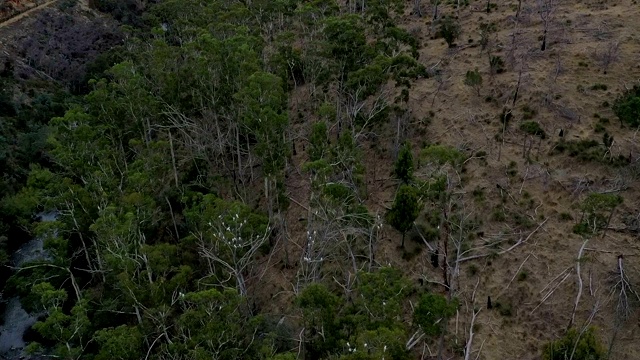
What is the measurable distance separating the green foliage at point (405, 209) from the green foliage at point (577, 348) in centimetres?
929

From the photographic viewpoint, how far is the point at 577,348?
2120cm

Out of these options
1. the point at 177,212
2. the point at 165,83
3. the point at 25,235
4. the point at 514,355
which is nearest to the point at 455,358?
the point at 514,355

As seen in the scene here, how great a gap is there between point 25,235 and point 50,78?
28.1 m

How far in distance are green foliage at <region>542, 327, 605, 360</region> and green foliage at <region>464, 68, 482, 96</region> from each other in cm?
1989

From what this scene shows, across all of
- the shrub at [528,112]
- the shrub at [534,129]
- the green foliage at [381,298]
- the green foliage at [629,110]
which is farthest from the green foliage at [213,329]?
the green foliage at [629,110]

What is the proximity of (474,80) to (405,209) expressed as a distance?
13284 millimetres

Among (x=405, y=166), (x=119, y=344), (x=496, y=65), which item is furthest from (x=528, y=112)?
Answer: (x=119, y=344)

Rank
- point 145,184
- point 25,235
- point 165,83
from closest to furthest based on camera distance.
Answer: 1. point 145,184
2. point 165,83
3. point 25,235

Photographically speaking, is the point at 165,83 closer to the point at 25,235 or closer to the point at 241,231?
the point at 241,231

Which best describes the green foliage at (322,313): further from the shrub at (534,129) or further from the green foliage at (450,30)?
the green foliage at (450,30)

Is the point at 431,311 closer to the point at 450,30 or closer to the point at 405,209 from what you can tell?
the point at 405,209

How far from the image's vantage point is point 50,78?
64.6 m

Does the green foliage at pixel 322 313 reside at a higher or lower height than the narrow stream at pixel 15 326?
higher

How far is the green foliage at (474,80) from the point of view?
37.7m
